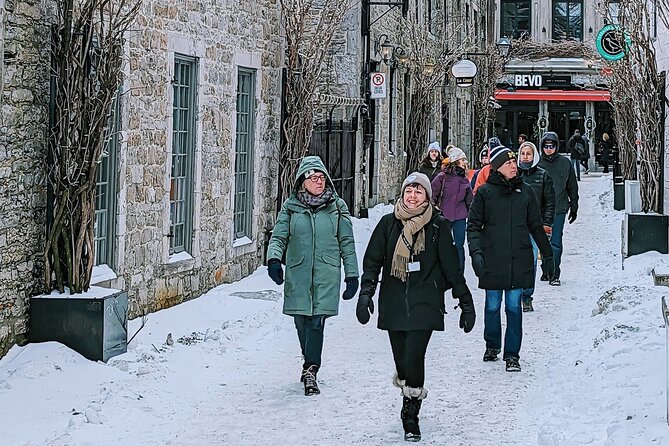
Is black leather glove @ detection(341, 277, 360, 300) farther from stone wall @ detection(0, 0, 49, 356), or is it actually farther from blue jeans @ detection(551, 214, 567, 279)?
blue jeans @ detection(551, 214, 567, 279)

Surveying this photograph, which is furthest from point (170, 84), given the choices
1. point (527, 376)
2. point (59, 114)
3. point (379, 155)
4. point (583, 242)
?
point (379, 155)

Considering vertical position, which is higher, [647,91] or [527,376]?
[647,91]

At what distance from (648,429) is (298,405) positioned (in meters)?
2.38

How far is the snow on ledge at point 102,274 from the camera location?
9781 mm

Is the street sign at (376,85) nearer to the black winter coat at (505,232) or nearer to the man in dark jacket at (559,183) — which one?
the man in dark jacket at (559,183)

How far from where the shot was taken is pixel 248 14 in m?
13.7

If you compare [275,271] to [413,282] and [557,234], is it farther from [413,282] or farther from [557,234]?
[557,234]

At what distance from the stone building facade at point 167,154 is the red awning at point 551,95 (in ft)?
110

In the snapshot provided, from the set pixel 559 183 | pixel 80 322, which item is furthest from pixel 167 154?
pixel 559 183

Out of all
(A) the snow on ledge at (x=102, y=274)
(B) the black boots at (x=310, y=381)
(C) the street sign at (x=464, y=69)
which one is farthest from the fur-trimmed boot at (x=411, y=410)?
(C) the street sign at (x=464, y=69)

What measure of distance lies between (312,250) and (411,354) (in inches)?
57.3

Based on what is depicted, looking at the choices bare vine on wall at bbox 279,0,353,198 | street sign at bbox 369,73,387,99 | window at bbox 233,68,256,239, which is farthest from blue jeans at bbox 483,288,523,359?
street sign at bbox 369,73,387,99

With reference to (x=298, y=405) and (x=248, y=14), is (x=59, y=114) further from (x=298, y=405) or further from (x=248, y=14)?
(x=248, y=14)

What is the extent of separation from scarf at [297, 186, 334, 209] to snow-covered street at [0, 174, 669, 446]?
4.34 ft
